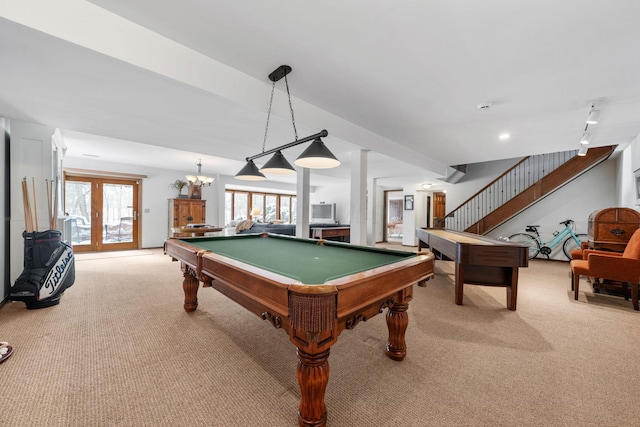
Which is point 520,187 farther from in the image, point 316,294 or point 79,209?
point 79,209

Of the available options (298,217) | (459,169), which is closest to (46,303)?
(298,217)

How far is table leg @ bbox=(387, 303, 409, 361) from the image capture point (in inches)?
75.4

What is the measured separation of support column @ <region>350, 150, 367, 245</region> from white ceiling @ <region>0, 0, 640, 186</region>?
54 cm

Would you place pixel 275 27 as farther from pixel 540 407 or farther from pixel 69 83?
pixel 540 407

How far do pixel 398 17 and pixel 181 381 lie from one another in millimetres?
2785

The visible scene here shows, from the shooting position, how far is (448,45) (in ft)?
6.49

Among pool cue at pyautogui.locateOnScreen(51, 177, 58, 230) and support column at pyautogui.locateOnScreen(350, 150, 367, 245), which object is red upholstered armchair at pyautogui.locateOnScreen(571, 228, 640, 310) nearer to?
support column at pyautogui.locateOnScreen(350, 150, 367, 245)

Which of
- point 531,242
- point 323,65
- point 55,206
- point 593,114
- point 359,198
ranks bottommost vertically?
point 531,242

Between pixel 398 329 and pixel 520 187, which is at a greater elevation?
pixel 520 187

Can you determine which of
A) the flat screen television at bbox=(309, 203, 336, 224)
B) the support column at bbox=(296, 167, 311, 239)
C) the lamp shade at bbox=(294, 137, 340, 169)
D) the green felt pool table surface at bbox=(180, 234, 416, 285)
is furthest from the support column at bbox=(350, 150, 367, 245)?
the flat screen television at bbox=(309, 203, 336, 224)

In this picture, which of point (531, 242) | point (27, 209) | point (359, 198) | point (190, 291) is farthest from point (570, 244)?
point (27, 209)

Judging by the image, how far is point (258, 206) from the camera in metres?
11.1

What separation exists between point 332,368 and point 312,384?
2.14ft

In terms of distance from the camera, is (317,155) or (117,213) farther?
(117,213)
